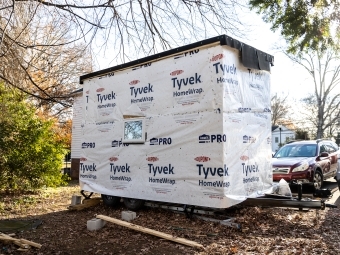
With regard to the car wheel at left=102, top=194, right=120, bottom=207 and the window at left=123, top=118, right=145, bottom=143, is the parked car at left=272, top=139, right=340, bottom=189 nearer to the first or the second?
the window at left=123, top=118, right=145, bottom=143

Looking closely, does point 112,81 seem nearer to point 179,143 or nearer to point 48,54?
point 48,54

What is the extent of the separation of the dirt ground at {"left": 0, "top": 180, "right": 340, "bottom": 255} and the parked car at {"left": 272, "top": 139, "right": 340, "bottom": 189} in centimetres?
226

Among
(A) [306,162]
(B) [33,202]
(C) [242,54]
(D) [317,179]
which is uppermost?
(C) [242,54]

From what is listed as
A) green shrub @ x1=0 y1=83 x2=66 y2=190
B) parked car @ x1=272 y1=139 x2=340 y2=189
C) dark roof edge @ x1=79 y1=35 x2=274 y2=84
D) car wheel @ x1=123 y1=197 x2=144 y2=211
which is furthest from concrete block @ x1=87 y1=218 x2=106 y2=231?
green shrub @ x1=0 y1=83 x2=66 y2=190

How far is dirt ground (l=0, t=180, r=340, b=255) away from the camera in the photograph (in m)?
4.90

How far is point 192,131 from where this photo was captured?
6.44 meters

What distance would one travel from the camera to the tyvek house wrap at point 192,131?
6070mm

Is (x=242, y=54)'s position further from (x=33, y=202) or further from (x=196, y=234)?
(x=33, y=202)

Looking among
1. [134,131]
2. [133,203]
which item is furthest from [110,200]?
[134,131]

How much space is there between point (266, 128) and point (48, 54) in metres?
5.75

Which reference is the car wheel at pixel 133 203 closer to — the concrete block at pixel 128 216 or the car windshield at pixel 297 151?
the concrete block at pixel 128 216

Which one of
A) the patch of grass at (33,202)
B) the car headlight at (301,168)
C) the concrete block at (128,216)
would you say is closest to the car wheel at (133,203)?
the concrete block at (128,216)

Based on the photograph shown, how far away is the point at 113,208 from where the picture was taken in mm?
8250

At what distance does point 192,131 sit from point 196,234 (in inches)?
78.9
